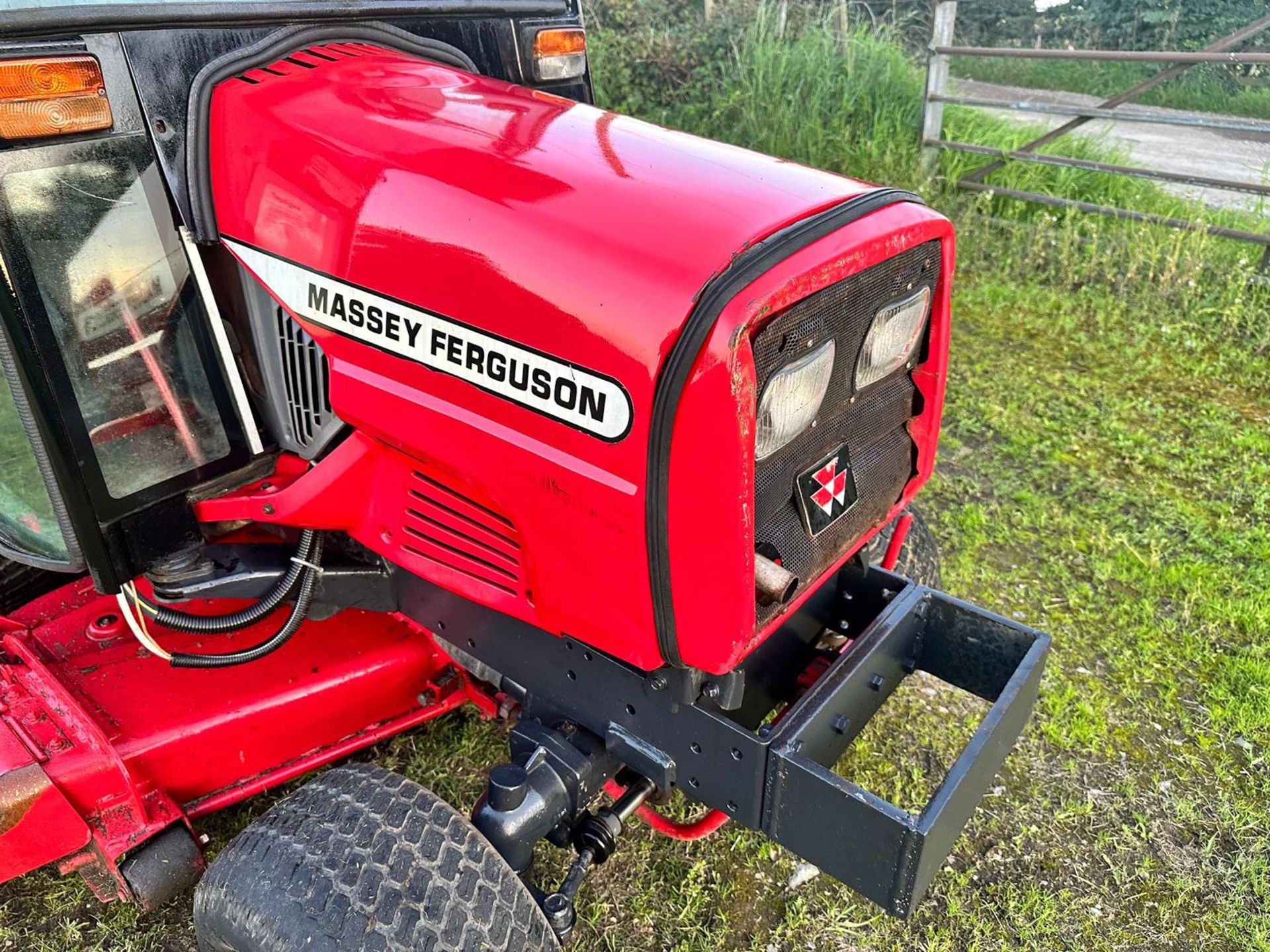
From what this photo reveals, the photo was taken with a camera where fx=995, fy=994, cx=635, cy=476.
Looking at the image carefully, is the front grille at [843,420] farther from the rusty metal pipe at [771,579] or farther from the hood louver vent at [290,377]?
the hood louver vent at [290,377]

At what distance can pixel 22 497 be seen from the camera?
7.06 feet

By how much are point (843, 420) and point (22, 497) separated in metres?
1.74

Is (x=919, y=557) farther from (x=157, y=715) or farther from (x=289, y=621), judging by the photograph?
(x=157, y=715)

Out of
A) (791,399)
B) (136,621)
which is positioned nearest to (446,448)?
(791,399)

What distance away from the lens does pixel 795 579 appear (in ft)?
5.49

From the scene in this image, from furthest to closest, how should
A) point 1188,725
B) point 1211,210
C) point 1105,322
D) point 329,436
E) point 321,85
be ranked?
point 1211,210, point 1105,322, point 1188,725, point 329,436, point 321,85

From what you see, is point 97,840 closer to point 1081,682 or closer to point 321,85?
point 321,85

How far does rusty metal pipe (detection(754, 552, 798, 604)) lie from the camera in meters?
1.60

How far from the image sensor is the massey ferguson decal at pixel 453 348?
149cm

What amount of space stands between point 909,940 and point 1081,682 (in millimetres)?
1069

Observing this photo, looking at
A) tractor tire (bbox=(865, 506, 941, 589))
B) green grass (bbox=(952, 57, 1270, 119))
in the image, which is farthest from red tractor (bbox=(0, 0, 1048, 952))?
green grass (bbox=(952, 57, 1270, 119))

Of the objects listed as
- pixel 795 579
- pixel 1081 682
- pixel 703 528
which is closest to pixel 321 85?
pixel 703 528

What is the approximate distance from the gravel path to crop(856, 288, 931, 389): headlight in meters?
4.42

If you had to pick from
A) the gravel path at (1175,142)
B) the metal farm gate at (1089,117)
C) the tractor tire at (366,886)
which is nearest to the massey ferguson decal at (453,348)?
the tractor tire at (366,886)
